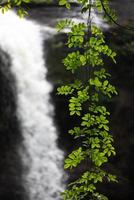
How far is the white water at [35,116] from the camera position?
9.91m

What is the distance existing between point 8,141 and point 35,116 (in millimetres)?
962

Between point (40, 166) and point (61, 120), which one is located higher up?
point (61, 120)

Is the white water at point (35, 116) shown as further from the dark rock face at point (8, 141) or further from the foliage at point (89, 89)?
the foliage at point (89, 89)

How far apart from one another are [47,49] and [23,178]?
3436mm

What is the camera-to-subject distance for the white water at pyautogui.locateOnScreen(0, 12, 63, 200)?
32.5ft

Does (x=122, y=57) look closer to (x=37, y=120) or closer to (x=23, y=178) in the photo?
(x=37, y=120)

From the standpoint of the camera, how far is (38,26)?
41.3ft

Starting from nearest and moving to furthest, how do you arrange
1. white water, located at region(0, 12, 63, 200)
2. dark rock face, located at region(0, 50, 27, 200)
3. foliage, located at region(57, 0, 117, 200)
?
foliage, located at region(57, 0, 117, 200)
dark rock face, located at region(0, 50, 27, 200)
white water, located at region(0, 12, 63, 200)

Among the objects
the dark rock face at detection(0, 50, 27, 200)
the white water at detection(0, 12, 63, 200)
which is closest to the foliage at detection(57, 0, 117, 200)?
the dark rock face at detection(0, 50, 27, 200)

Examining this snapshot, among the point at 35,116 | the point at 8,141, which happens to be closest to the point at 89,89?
the point at 8,141

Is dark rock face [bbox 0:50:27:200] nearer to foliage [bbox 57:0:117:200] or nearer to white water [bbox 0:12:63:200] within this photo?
white water [bbox 0:12:63:200]

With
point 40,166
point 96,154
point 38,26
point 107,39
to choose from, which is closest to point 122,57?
point 107,39

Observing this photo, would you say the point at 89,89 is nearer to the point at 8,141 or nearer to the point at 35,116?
the point at 8,141

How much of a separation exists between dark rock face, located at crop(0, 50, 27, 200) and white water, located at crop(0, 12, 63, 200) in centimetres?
14
